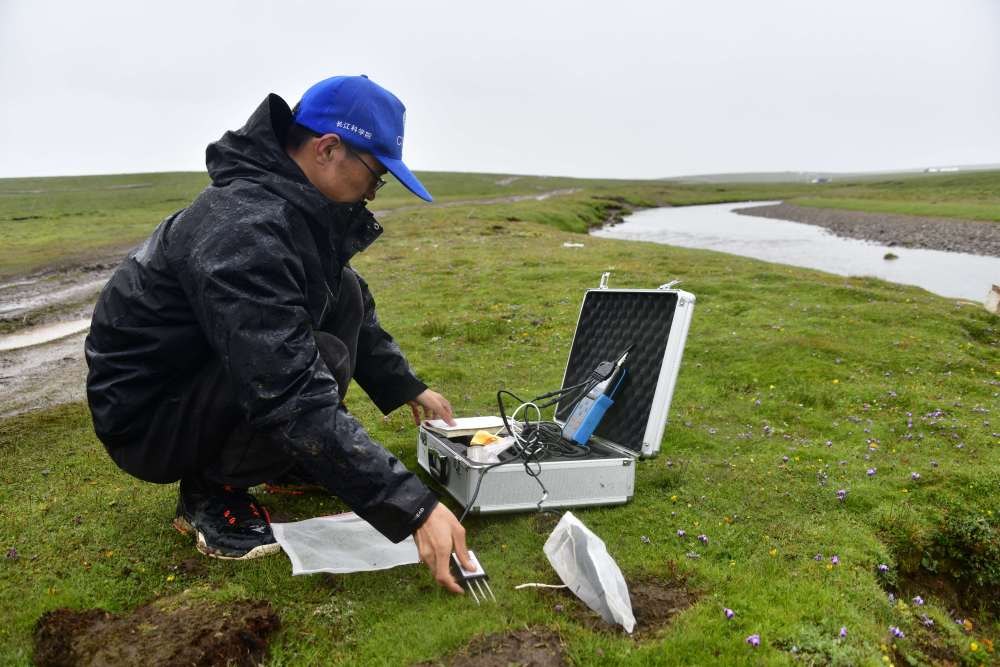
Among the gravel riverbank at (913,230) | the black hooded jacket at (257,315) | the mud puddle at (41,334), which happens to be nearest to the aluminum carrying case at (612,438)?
the black hooded jacket at (257,315)

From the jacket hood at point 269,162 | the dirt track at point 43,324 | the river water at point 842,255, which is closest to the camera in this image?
the jacket hood at point 269,162

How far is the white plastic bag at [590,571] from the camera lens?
3.54 meters

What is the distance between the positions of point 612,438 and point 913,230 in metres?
52.7

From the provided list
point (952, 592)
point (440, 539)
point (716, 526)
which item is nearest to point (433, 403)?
point (440, 539)

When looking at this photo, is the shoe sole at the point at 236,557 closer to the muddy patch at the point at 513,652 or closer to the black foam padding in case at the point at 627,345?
the muddy patch at the point at 513,652

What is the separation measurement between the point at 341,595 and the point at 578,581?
51.3 inches

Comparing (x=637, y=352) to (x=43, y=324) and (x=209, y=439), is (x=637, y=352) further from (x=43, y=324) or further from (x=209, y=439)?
(x=43, y=324)

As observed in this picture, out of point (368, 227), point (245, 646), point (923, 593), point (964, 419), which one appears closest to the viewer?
point (245, 646)

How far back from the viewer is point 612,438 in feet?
17.8

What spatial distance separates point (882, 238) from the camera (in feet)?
149

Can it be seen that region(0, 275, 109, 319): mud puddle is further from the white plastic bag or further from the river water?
the river water

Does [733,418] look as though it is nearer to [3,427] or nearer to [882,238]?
[3,427]

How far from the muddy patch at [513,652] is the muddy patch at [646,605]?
10.0 inches

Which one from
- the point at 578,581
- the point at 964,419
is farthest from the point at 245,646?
the point at 964,419
